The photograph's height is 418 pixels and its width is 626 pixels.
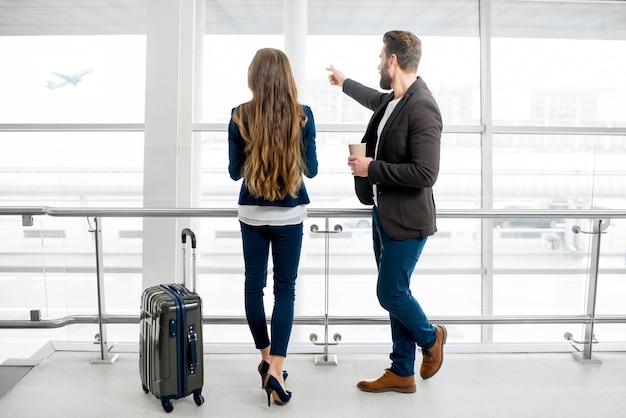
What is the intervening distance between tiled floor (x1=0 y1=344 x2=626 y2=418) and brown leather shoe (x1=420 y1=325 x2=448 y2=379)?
77 millimetres

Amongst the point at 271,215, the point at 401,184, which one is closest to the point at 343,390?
the point at 271,215

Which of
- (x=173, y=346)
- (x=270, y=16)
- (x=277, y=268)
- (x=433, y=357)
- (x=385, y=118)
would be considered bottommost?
(x=433, y=357)

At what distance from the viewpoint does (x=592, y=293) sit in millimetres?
2975

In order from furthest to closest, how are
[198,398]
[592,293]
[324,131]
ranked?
1. [324,131]
2. [592,293]
3. [198,398]

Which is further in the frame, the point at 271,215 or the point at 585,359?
the point at 585,359

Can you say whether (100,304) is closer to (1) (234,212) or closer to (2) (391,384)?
(1) (234,212)

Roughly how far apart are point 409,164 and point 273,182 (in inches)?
21.3

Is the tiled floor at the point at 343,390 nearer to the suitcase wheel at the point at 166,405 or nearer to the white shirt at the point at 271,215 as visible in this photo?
the suitcase wheel at the point at 166,405

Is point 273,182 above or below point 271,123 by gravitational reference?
below

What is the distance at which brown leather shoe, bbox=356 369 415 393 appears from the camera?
243 centimetres

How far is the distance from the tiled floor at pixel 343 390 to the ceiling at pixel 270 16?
14.0 feet

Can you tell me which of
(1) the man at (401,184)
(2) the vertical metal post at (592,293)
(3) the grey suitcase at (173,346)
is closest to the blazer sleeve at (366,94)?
(1) the man at (401,184)

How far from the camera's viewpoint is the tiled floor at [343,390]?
2283 millimetres

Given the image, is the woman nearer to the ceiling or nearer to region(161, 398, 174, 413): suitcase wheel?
region(161, 398, 174, 413): suitcase wheel
